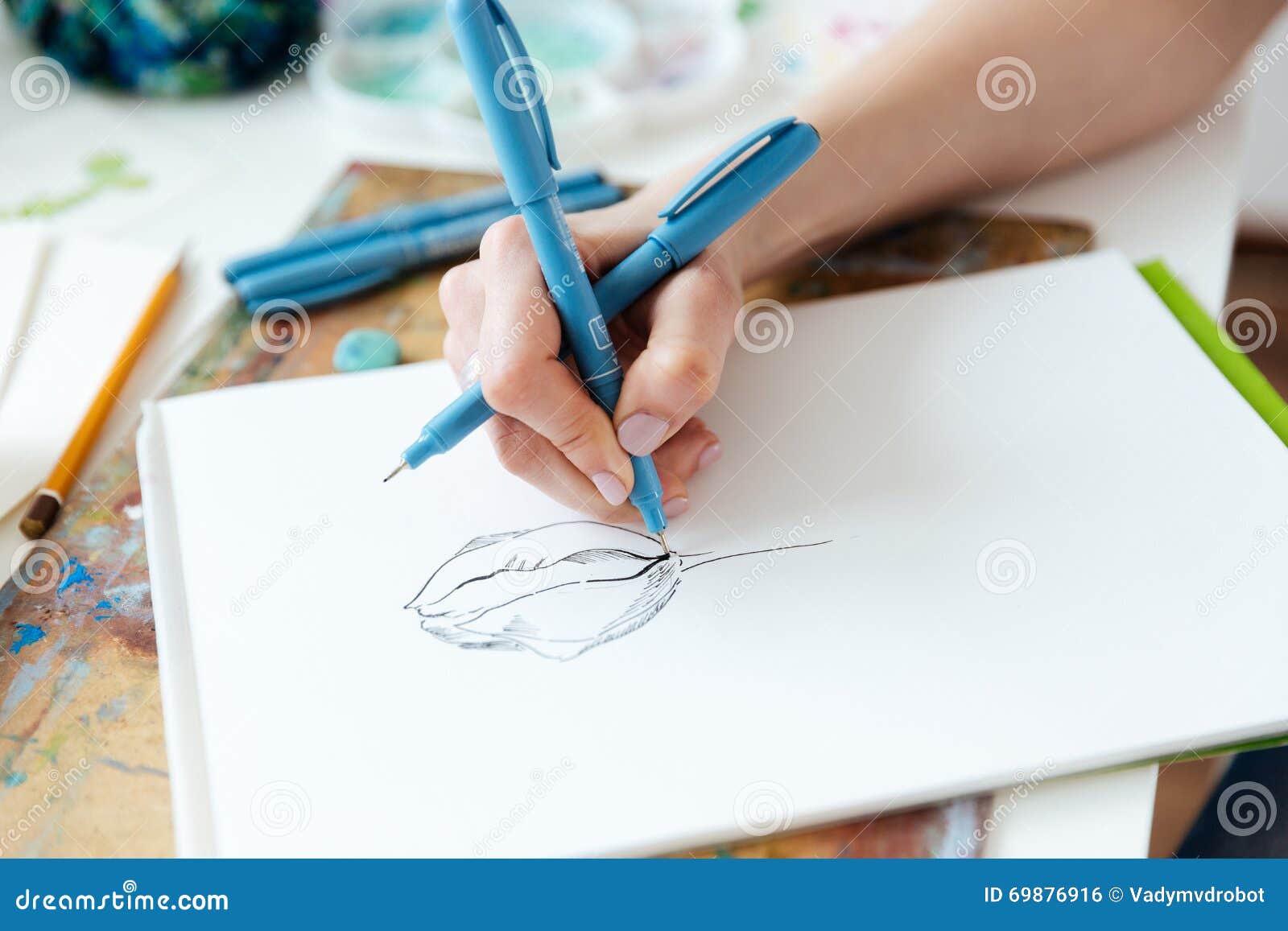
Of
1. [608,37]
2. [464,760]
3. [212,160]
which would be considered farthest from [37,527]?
[608,37]

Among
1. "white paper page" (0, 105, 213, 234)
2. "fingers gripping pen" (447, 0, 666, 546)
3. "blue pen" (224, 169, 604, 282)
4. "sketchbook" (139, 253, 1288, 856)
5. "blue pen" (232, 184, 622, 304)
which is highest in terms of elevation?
"white paper page" (0, 105, 213, 234)

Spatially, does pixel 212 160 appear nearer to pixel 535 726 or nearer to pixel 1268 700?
pixel 535 726

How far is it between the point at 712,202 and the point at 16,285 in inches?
24.3

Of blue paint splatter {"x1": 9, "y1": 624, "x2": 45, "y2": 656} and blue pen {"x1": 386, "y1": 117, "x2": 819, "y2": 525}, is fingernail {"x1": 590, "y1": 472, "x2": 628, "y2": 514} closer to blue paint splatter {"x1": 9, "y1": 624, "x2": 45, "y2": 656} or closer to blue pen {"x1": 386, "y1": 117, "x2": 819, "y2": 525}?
blue pen {"x1": 386, "y1": 117, "x2": 819, "y2": 525}

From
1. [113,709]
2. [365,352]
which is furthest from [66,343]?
[113,709]

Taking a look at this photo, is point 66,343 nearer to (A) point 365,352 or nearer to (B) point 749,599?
(A) point 365,352

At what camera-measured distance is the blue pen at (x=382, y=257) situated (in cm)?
87

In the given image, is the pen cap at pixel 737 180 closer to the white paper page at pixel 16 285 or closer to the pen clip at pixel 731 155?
the pen clip at pixel 731 155

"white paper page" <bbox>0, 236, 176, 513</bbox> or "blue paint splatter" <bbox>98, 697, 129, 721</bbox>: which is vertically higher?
"white paper page" <bbox>0, 236, 176, 513</bbox>

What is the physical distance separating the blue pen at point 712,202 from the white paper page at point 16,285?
396mm

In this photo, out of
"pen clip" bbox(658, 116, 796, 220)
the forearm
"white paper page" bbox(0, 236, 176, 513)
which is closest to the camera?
"pen clip" bbox(658, 116, 796, 220)

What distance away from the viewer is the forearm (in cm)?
87

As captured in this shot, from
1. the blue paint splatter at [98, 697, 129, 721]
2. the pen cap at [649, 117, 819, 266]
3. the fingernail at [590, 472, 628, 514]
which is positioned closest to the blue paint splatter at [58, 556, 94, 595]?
the blue paint splatter at [98, 697, 129, 721]
